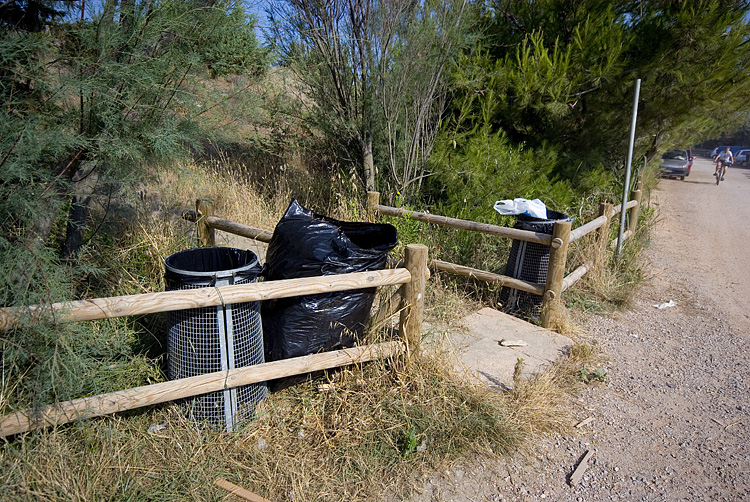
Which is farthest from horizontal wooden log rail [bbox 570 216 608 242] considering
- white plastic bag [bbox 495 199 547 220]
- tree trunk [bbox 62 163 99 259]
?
tree trunk [bbox 62 163 99 259]

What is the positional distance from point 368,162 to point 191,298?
447 cm

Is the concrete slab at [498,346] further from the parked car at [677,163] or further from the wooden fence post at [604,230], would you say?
the parked car at [677,163]

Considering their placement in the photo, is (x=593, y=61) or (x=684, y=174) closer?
(x=593, y=61)

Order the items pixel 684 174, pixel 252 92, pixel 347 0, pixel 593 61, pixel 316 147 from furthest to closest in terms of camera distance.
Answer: pixel 684 174 → pixel 316 147 → pixel 593 61 → pixel 347 0 → pixel 252 92

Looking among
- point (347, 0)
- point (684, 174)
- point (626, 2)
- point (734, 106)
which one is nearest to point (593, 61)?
point (626, 2)

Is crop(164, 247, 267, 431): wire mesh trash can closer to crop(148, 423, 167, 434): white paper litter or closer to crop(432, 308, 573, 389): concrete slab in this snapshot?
crop(148, 423, 167, 434): white paper litter

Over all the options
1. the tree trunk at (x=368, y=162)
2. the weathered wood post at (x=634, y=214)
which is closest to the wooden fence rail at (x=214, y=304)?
the tree trunk at (x=368, y=162)

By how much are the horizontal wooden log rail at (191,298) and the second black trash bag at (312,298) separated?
219mm

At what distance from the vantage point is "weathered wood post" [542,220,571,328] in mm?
4449

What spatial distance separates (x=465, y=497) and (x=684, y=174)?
79.7 feet

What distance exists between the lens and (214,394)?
2.89 meters

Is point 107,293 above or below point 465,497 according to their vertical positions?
above

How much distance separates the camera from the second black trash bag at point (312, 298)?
10.4 feet

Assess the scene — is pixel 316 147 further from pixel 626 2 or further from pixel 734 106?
pixel 734 106
